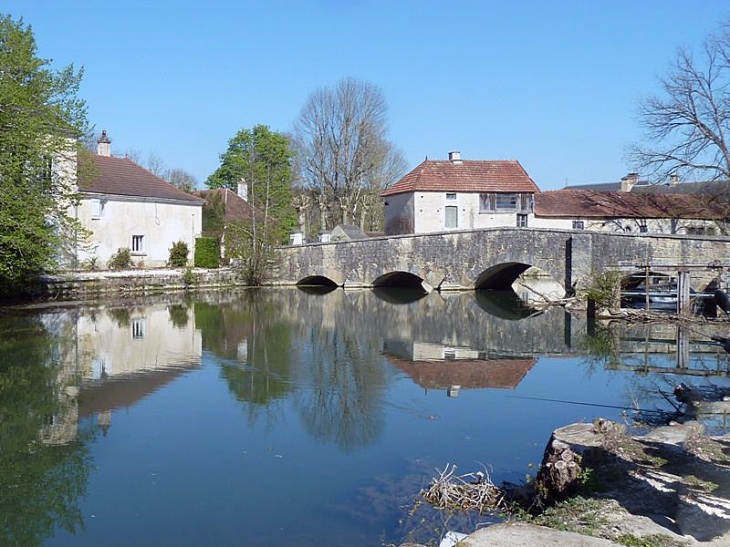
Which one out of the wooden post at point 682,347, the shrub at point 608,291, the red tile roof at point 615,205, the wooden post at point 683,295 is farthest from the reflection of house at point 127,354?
the red tile roof at point 615,205

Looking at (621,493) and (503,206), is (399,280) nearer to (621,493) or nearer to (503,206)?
(503,206)

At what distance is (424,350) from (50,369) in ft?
23.4

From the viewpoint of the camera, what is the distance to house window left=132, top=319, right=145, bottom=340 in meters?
17.0

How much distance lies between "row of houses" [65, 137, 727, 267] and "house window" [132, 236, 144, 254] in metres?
0.33

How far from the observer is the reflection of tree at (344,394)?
9090 millimetres

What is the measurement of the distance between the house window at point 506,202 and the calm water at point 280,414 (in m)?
16.5

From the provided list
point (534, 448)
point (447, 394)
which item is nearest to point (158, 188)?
point (447, 394)

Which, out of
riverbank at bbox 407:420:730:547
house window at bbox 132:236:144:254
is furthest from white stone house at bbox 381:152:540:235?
riverbank at bbox 407:420:730:547

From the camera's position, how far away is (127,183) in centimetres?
3014

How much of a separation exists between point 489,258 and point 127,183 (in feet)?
48.1

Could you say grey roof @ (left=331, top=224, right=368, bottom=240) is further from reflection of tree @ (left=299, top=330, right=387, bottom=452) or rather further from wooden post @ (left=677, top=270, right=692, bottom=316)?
reflection of tree @ (left=299, top=330, right=387, bottom=452)

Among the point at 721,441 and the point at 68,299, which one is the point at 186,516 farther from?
the point at 68,299

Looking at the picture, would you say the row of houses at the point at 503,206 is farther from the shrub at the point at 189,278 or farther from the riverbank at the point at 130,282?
the shrub at the point at 189,278

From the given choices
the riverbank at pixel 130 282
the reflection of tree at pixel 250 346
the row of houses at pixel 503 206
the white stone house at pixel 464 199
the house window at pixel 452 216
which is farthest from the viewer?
the house window at pixel 452 216
